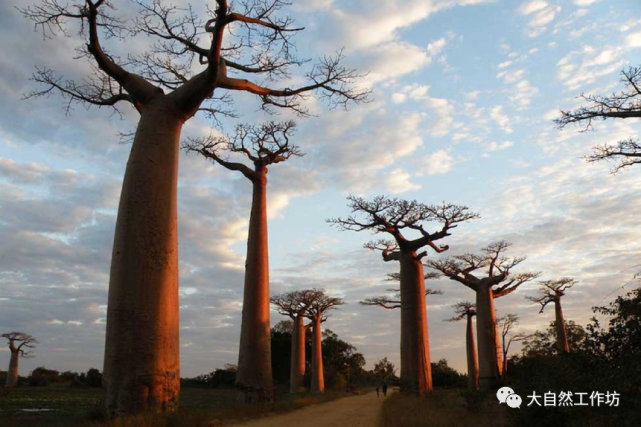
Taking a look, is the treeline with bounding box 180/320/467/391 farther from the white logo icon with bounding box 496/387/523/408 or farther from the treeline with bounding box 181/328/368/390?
the white logo icon with bounding box 496/387/523/408

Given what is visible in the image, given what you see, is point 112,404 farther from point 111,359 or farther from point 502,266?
point 502,266

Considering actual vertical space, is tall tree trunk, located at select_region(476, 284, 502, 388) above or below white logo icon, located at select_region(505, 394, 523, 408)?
above

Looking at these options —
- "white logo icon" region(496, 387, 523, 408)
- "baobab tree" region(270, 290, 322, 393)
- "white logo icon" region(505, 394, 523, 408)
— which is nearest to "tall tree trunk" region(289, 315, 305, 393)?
"baobab tree" region(270, 290, 322, 393)

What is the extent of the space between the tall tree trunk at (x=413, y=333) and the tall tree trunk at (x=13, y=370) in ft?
85.2

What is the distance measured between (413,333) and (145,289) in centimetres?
1079

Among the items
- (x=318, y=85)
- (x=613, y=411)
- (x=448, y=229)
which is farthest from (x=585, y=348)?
(x=448, y=229)

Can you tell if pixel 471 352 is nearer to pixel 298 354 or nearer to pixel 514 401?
pixel 298 354

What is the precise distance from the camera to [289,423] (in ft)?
26.9

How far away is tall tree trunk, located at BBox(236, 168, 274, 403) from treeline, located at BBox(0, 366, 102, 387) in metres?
27.3

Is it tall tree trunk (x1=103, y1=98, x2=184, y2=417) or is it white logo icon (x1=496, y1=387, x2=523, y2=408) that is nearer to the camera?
tall tree trunk (x1=103, y1=98, x2=184, y2=417)

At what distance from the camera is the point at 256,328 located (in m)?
11.3

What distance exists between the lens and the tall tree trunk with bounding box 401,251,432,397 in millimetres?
15164

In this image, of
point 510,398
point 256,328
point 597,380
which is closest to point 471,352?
point 256,328

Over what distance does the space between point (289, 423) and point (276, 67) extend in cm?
574
